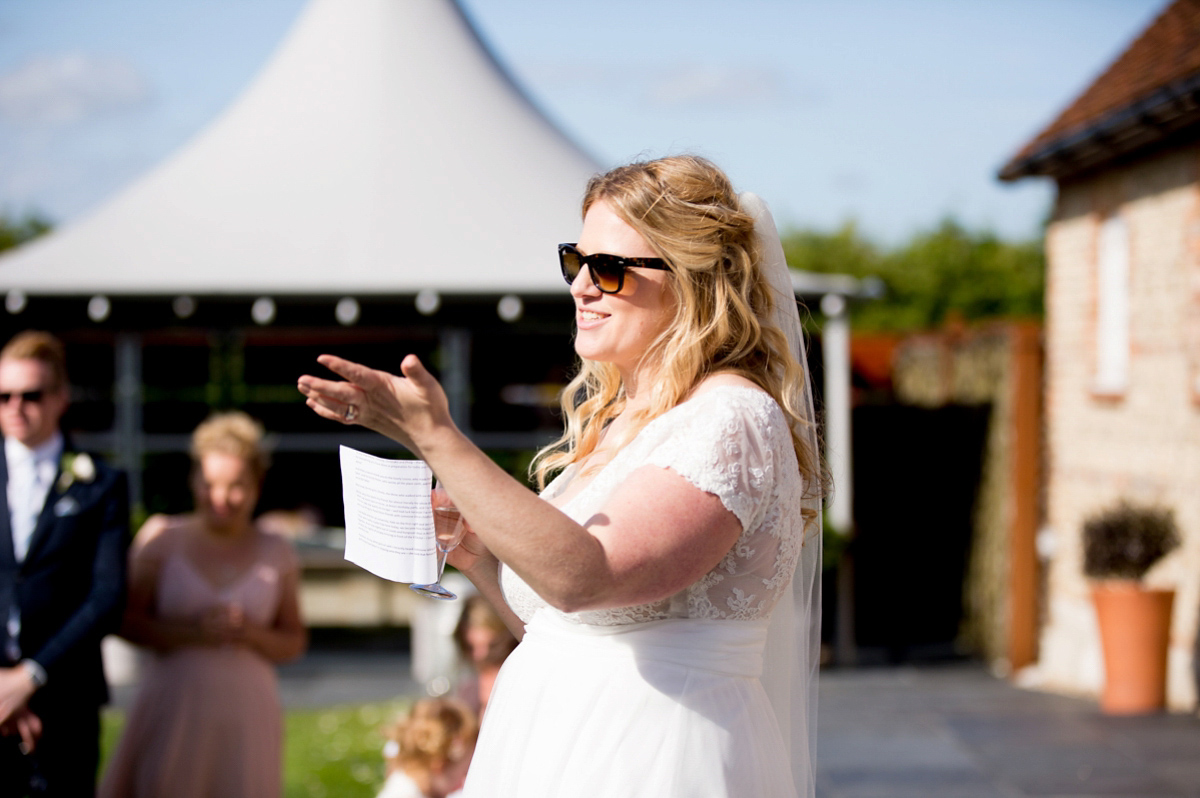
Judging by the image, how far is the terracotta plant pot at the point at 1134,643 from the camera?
764 centimetres

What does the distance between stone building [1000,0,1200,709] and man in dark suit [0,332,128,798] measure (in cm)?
635

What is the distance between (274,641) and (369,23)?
7.56m

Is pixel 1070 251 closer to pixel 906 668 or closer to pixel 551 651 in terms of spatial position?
pixel 906 668

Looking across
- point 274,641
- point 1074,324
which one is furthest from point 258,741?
point 1074,324

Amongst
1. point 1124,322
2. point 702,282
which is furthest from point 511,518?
point 1124,322

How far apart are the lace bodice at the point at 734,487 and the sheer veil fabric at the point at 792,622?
8.2 inches

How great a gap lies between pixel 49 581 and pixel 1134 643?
21.7ft

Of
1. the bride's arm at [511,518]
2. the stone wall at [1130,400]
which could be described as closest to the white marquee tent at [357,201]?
the stone wall at [1130,400]

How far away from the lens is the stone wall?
7.72 metres

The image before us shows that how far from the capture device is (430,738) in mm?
3697

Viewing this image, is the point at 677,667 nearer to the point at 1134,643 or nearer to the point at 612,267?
the point at 612,267

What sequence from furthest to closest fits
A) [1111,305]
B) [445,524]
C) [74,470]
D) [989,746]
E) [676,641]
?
[1111,305] → [989,746] → [74,470] → [445,524] → [676,641]

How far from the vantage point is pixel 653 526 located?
1.75 metres

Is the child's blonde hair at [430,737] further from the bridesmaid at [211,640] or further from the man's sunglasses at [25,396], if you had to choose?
the man's sunglasses at [25,396]
